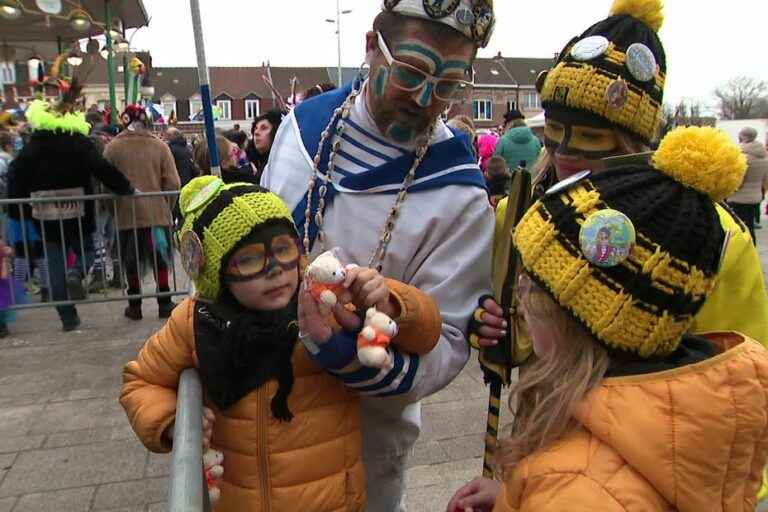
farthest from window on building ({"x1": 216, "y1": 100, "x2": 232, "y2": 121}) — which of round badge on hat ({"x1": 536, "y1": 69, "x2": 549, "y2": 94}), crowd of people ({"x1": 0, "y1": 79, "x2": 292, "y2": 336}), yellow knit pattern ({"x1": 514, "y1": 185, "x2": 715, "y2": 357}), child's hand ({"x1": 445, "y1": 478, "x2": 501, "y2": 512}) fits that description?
yellow knit pattern ({"x1": 514, "y1": 185, "x2": 715, "y2": 357})

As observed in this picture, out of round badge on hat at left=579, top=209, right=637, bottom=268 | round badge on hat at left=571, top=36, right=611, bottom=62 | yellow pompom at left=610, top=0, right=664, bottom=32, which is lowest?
round badge on hat at left=579, top=209, right=637, bottom=268

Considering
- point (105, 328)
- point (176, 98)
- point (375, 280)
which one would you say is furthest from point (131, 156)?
point (176, 98)

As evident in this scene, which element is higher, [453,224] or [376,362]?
[453,224]

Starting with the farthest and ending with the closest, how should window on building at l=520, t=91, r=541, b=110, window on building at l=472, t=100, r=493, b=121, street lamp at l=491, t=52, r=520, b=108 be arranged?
window on building at l=520, t=91, r=541, b=110, street lamp at l=491, t=52, r=520, b=108, window on building at l=472, t=100, r=493, b=121

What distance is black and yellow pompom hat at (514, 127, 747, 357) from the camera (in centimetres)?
115

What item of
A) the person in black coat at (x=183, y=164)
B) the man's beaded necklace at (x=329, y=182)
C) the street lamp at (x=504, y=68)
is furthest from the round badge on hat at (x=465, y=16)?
the street lamp at (x=504, y=68)

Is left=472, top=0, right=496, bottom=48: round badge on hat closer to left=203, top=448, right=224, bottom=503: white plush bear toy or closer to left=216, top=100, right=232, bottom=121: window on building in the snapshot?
left=203, top=448, right=224, bottom=503: white plush bear toy

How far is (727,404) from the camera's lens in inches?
43.8

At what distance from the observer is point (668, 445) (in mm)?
1102

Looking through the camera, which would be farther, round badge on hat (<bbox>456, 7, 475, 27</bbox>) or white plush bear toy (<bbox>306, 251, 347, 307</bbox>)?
round badge on hat (<bbox>456, 7, 475, 27</bbox>)

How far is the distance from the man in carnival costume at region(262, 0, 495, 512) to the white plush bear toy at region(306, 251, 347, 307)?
1.00 feet

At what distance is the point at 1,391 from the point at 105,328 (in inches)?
57.4

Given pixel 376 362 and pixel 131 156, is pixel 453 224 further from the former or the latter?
pixel 131 156

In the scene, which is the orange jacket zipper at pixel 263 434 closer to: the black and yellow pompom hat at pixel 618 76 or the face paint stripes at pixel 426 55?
the face paint stripes at pixel 426 55
